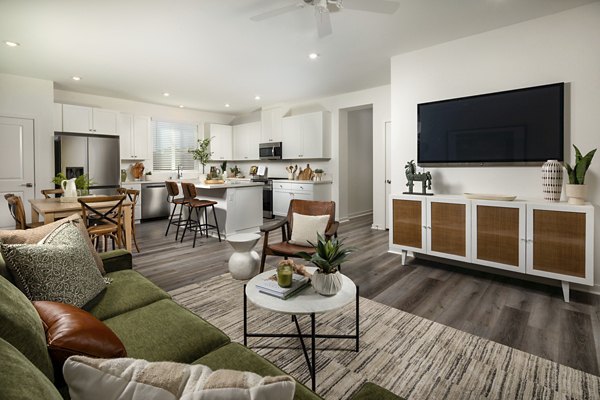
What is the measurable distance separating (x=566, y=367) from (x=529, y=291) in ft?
4.32

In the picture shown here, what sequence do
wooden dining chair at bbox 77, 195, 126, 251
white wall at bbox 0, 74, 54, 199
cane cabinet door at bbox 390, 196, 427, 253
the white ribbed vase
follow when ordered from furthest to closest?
white wall at bbox 0, 74, 54, 199 → cane cabinet door at bbox 390, 196, 427, 253 → wooden dining chair at bbox 77, 195, 126, 251 → the white ribbed vase

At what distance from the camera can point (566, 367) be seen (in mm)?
1881

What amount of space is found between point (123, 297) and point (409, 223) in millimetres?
3088

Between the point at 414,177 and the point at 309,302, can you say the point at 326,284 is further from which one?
the point at 414,177

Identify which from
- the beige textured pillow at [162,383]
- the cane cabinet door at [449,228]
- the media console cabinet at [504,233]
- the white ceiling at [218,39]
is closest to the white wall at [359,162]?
the white ceiling at [218,39]

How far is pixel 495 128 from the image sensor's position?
3459mm

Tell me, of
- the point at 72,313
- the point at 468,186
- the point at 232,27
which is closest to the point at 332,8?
the point at 232,27

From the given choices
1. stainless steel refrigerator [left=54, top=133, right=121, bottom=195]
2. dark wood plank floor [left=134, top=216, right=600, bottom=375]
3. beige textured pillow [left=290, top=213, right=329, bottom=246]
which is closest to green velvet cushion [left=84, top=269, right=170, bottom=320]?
dark wood plank floor [left=134, top=216, right=600, bottom=375]

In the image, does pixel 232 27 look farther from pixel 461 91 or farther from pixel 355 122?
pixel 355 122

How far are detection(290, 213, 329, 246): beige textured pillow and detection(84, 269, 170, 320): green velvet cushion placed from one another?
60.2 inches

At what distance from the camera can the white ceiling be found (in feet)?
9.77

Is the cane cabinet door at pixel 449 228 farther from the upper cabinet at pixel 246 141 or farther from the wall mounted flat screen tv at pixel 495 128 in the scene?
the upper cabinet at pixel 246 141

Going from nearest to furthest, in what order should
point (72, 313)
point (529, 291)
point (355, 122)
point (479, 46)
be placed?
point (72, 313), point (529, 291), point (479, 46), point (355, 122)

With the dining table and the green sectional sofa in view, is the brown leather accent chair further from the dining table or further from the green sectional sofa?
the dining table
